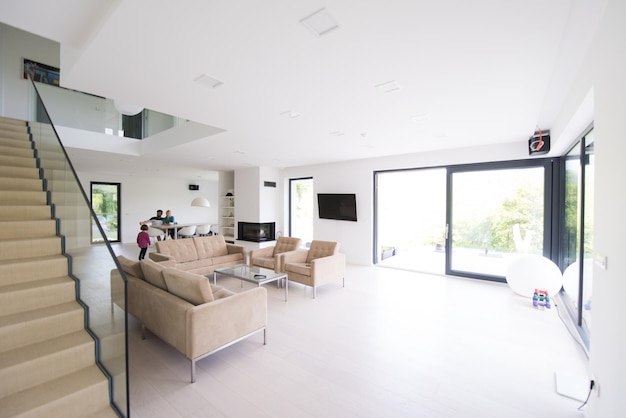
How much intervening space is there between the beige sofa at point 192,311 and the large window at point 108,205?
31.5 ft

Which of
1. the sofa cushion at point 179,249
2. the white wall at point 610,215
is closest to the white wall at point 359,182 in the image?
the sofa cushion at point 179,249

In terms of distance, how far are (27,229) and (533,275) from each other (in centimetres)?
705

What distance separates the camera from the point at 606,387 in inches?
65.3

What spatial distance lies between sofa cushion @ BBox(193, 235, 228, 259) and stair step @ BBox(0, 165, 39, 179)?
2.93 m

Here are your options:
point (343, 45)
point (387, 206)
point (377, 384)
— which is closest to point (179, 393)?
point (377, 384)

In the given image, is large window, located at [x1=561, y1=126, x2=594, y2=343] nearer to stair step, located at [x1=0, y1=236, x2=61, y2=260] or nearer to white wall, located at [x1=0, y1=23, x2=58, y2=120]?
stair step, located at [x1=0, y1=236, x2=61, y2=260]

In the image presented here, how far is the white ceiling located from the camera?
1.80 meters

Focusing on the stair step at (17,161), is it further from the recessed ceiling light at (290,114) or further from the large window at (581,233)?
the large window at (581,233)

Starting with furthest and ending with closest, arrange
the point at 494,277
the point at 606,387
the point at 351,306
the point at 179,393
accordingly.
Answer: the point at 494,277, the point at 351,306, the point at 179,393, the point at 606,387

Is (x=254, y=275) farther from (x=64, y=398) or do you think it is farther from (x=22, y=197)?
(x=22, y=197)

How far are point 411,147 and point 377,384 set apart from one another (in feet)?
16.2

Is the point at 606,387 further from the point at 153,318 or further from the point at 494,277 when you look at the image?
the point at 494,277

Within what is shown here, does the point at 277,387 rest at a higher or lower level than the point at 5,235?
lower

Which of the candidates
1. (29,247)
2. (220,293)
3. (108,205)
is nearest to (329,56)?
(220,293)
